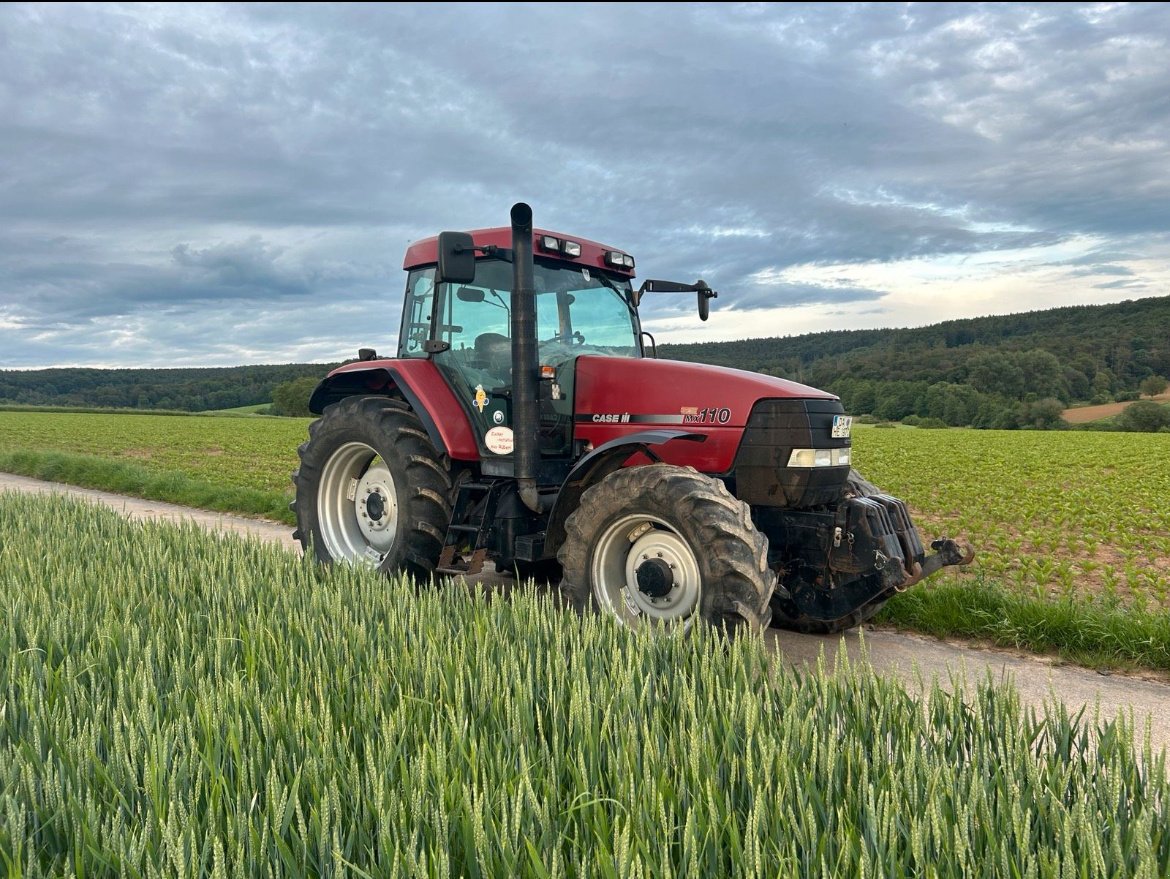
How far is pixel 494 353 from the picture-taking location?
5594mm

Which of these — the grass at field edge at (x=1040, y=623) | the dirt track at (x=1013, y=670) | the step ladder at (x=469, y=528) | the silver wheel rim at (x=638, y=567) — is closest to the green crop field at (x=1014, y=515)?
the grass at field edge at (x=1040, y=623)

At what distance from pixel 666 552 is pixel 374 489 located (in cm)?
268

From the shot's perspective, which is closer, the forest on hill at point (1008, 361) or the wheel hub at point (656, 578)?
the wheel hub at point (656, 578)

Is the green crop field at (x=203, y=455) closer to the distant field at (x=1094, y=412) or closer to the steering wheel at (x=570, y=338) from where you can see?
the steering wheel at (x=570, y=338)

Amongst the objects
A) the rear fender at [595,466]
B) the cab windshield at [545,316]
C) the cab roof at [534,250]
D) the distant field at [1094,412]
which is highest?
the cab roof at [534,250]

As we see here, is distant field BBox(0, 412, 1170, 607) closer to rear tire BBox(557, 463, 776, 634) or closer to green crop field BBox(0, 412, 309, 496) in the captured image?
green crop field BBox(0, 412, 309, 496)

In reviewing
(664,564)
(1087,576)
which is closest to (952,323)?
(1087,576)

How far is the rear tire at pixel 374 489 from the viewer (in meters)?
5.59

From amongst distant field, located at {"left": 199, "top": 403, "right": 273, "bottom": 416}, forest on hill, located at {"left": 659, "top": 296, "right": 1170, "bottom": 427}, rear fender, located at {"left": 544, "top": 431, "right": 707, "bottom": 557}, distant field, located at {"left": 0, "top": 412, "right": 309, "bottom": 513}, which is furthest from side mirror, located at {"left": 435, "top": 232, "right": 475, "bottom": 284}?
distant field, located at {"left": 199, "top": 403, "right": 273, "bottom": 416}

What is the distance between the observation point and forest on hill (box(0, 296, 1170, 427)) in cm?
4284

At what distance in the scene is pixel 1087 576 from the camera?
7449mm

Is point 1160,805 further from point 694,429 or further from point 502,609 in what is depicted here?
point 694,429

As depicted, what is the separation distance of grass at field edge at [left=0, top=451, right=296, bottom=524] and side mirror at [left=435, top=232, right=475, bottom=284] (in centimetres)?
666

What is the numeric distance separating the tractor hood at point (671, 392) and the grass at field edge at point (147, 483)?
6.48 meters
